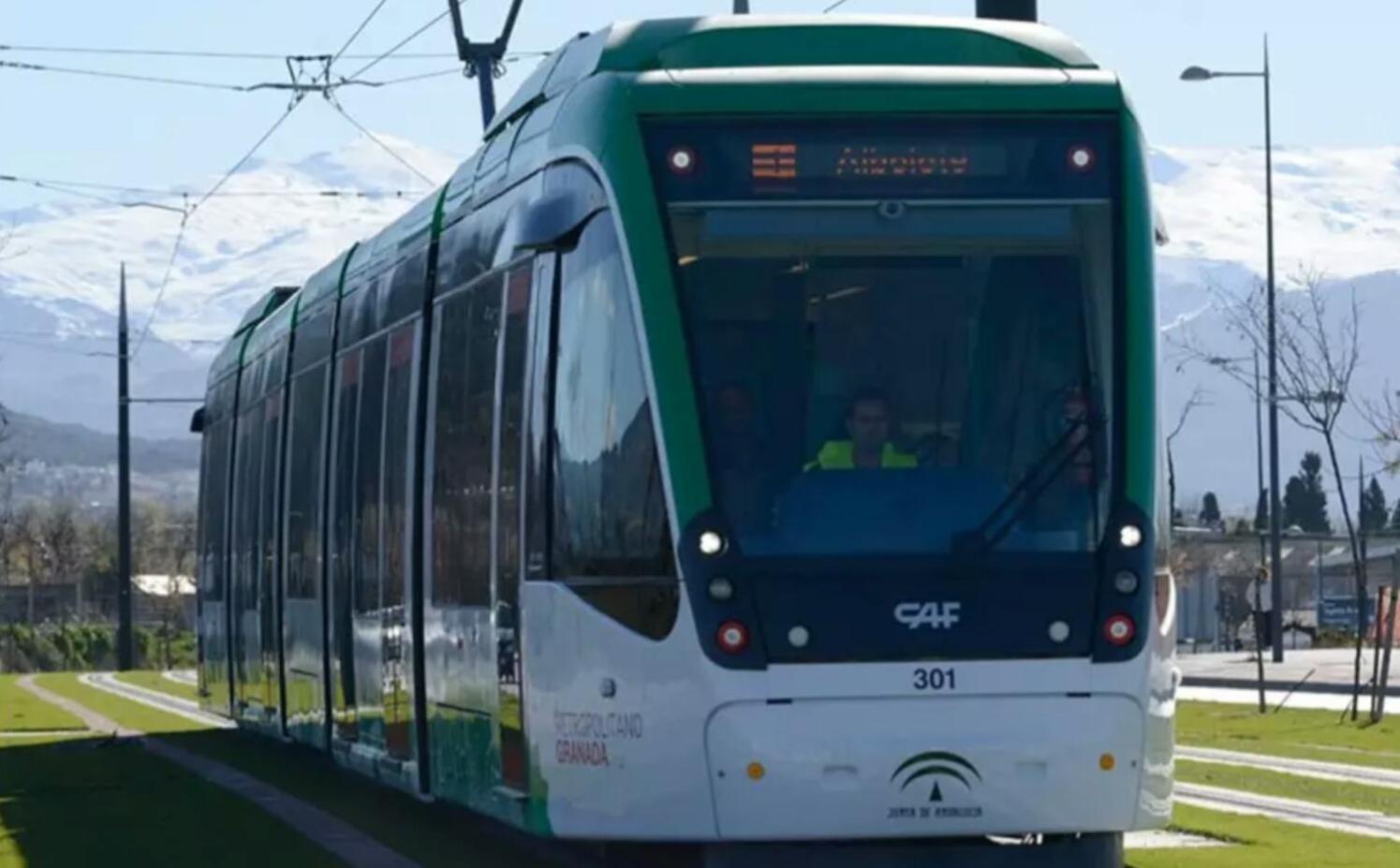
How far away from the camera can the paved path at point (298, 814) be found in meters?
18.0

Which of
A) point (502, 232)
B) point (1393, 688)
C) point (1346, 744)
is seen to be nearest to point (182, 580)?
point (1393, 688)

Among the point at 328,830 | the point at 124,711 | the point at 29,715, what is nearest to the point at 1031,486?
the point at 328,830

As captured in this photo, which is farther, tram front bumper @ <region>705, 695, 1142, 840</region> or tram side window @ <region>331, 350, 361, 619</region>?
tram side window @ <region>331, 350, 361, 619</region>

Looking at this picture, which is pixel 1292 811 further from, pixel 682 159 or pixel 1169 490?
pixel 682 159

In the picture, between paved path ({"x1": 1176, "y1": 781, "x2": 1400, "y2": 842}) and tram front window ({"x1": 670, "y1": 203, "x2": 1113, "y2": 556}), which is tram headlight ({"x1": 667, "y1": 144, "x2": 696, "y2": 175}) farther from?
paved path ({"x1": 1176, "y1": 781, "x2": 1400, "y2": 842})

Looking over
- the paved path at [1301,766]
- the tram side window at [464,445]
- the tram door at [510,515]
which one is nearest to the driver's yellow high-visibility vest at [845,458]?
the tram door at [510,515]

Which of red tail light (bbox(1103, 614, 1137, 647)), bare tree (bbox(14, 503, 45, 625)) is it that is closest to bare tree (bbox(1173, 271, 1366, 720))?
red tail light (bbox(1103, 614, 1137, 647))

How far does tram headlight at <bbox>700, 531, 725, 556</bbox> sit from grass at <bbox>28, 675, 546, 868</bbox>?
4.69 metres

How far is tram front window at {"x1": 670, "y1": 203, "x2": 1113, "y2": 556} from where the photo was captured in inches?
512

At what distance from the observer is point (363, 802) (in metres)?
23.0

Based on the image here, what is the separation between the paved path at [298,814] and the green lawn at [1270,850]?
3.96 meters

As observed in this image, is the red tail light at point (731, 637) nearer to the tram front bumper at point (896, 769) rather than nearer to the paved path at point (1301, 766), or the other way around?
the tram front bumper at point (896, 769)

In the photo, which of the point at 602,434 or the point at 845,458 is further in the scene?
the point at 602,434

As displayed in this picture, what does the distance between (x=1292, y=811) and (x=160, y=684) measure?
44.1 metres
